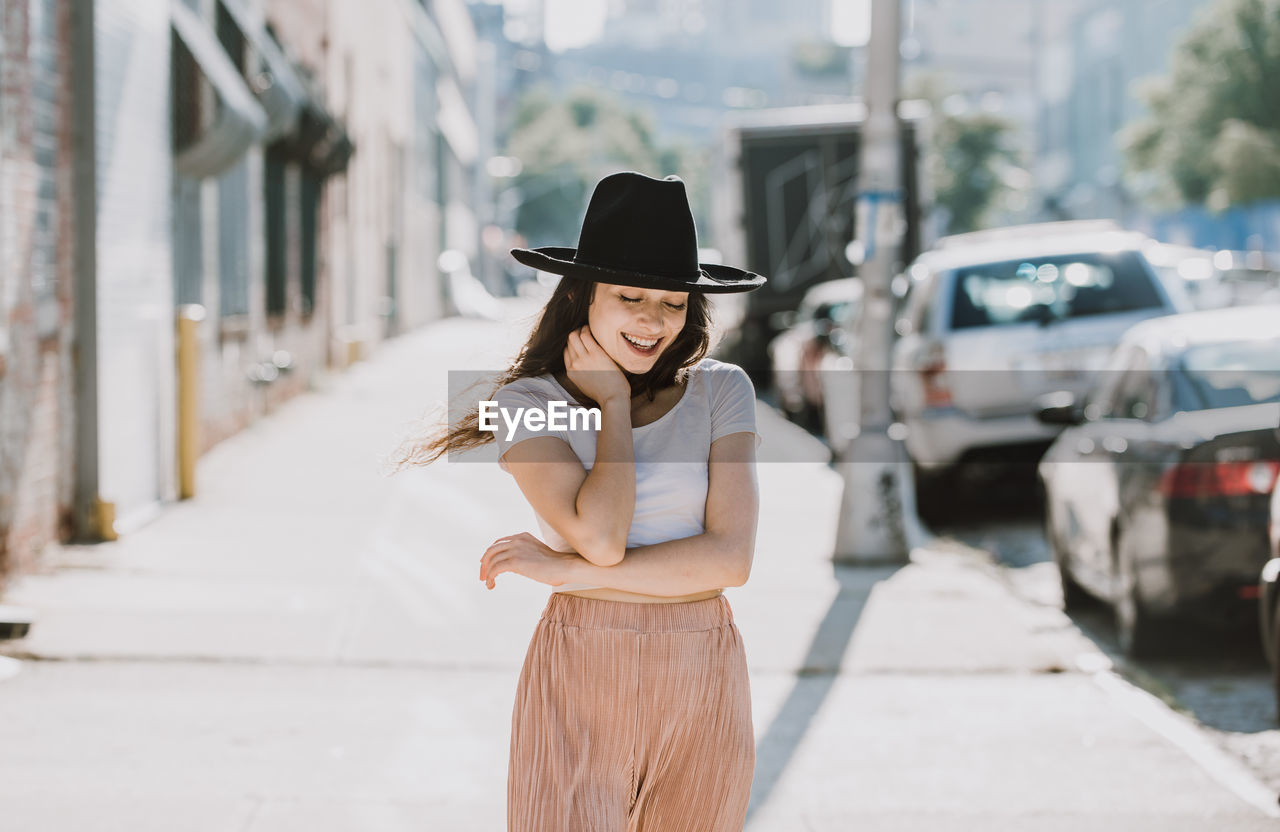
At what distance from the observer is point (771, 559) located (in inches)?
387

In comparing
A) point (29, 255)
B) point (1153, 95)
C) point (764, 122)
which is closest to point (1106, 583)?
point (29, 255)

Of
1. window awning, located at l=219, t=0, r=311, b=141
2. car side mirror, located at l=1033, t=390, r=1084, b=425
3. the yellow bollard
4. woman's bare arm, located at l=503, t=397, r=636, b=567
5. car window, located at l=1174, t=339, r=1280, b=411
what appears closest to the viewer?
woman's bare arm, located at l=503, t=397, r=636, b=567

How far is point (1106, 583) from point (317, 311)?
16119 mm

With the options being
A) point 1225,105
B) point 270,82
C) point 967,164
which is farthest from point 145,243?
point 967,164

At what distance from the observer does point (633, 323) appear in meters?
2.86

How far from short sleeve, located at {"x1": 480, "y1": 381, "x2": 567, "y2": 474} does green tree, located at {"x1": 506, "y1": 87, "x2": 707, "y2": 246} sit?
8904cm

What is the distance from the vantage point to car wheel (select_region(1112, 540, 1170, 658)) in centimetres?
700

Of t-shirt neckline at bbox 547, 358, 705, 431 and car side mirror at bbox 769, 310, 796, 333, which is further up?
car side mirror at bbox 769, 310, 796, 333

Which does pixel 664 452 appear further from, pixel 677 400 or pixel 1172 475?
pixel 1172 475

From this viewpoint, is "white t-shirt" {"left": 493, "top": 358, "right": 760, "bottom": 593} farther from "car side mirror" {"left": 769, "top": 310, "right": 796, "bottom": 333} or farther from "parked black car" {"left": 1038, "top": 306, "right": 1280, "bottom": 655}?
"car side mirror" {"left": 769, "top": 310, "right": 796, "bottom": 333}

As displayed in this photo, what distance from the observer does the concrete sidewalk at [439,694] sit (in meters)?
5.16

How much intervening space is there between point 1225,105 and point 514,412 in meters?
46.0

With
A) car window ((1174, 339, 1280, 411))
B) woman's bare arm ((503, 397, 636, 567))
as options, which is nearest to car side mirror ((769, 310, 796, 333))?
car window ((1174, 339, 1280, 411))

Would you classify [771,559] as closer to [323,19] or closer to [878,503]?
[878,503]
